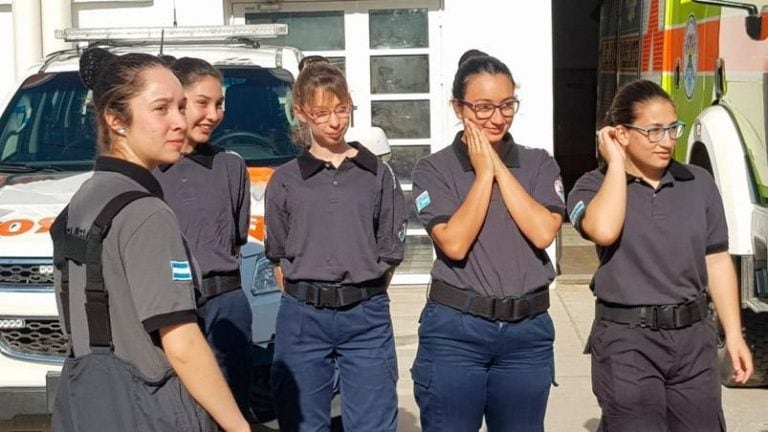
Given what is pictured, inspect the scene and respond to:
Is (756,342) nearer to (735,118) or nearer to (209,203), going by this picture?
(735,118)

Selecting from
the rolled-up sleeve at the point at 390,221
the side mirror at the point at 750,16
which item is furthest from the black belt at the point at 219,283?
the side mirror at the point at 750,16

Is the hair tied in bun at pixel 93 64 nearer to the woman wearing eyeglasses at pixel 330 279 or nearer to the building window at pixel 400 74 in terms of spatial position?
the woman wearing eyeglasses at pixel 330 279

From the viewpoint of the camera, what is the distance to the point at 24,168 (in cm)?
588

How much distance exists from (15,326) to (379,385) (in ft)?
5.42

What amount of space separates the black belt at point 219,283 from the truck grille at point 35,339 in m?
0.80

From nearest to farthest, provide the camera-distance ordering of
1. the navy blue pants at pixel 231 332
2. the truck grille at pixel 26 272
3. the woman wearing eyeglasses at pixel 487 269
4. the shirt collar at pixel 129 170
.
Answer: the shirt collar at pixel 129 170
the woman wearing eyeglasses at pixel 487 269
the navy blue pants at pixel 231 332
the truck grille at pixel 26 272

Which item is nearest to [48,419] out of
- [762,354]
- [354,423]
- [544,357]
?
[354,423]

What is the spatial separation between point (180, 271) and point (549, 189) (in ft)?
5.24

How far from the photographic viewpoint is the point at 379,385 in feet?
14.3

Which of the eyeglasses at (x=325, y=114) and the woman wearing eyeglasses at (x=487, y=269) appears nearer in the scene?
the woman wearing eyeglasses at (x=487, y=269)

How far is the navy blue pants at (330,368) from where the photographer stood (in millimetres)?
4320

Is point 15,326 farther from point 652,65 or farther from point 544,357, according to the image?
point 652,65

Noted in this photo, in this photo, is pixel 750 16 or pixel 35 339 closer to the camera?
pixel 35 339

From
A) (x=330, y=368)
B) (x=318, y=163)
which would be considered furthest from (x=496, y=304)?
(x=318, y=163)
